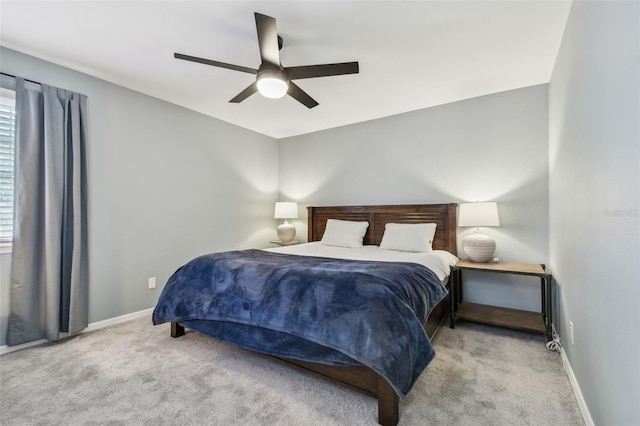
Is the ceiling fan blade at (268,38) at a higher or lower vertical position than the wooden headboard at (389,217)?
higher

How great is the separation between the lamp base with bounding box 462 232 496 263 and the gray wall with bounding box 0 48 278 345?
10.2 feet

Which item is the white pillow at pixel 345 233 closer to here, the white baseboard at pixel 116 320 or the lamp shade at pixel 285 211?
the lamp shade at pixel 285 211

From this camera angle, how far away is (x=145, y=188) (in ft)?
10.3

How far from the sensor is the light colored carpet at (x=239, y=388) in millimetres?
1522

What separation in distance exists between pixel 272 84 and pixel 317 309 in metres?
1.59

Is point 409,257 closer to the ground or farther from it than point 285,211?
closer to the ground

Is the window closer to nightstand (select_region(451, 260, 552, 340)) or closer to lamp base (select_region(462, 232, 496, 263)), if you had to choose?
nightstand (select_region(451, 260, 552, 340))

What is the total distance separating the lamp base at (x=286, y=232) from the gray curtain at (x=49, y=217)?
7.94 feet

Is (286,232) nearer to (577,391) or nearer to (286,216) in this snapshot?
(286,216)

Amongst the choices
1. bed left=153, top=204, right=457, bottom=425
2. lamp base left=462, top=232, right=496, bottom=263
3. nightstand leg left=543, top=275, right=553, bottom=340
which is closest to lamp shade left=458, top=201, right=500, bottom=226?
lamp base left=462, top=232, right=496, bottom=263

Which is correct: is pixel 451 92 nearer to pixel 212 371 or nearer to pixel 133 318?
pixel 212 371

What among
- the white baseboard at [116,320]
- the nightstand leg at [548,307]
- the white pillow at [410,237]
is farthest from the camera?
the white pillow at [410,237]

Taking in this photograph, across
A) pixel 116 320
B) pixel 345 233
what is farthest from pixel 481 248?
pixel 116 320

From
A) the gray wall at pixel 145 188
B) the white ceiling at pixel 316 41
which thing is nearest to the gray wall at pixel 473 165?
the white ceiling at pixel 316 41
